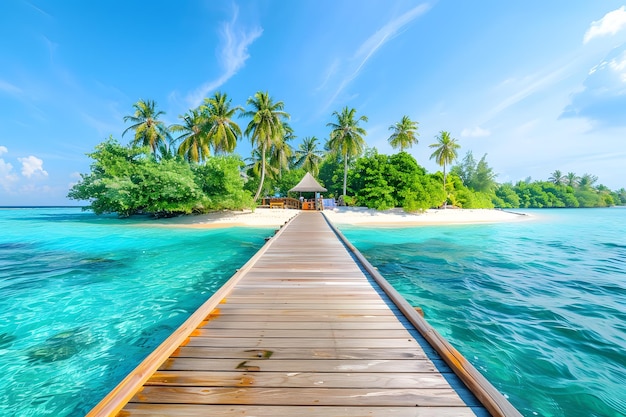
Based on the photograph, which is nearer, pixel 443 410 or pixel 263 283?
pixel 443 410

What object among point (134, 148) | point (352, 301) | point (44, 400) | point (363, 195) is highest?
point (134, 148)

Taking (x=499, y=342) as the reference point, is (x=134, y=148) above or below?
above

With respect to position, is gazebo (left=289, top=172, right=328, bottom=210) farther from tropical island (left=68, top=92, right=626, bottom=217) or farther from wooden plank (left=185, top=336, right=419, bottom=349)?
wooden plank (left=185, top=336, right=419, bottom=349)

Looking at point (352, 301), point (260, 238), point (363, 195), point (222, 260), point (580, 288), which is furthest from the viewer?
point (363, 195)

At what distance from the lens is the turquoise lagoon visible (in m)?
3.27

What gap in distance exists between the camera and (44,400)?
308 cm

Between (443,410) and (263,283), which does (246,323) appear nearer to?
(263,283)

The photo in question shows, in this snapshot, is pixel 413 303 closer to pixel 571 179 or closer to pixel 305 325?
pixel 305 325

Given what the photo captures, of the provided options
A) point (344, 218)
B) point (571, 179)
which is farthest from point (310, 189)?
point (571, 179)

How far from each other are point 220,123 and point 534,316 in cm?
2624

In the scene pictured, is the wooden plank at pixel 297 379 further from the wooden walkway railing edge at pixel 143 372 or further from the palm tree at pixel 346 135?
the palm tree at pixel 346 135

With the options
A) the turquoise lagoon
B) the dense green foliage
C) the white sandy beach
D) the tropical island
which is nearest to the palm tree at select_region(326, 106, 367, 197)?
the tropical island

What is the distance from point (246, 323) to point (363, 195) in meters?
24.4

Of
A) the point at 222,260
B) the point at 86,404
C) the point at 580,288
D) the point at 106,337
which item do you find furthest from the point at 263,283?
the point at 580,288
